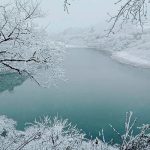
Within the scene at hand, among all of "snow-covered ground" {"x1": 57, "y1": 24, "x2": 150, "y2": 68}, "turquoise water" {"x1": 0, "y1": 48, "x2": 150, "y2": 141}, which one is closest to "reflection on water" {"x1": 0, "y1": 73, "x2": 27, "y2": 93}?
"turquoise water" {"x1": 0, "y1": 48, "x2": 150, "y2": 141}

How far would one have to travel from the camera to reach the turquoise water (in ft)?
91.2

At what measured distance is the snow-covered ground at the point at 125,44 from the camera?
66.5 meters

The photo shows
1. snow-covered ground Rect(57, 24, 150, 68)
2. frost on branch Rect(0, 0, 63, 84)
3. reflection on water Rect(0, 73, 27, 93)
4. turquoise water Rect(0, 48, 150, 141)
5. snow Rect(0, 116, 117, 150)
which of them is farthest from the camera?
snow-covered ground Rect(57, 24, 150, 68)

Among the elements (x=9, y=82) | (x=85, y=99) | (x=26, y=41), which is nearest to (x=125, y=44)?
(x=9, y=82)

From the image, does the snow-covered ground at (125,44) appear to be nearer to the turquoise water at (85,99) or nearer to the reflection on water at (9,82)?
the turquoise water at (85,99)

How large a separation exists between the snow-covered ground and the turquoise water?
17.5m

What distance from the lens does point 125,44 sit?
89.2 m

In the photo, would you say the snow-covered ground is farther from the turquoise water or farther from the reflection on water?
the reflection on water

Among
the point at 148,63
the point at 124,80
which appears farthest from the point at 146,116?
the point at 148,63

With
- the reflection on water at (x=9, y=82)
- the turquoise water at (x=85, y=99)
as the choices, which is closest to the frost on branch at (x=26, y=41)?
the turquoise water at (x=85, y=99)

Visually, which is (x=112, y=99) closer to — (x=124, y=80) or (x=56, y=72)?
(x=124, y=80)

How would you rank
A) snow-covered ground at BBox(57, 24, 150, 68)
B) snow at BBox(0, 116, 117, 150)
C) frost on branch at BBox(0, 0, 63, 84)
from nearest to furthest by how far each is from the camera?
snow at BBox(0, 116, 117, 150) → frost on branch at BBox(0, 0, 63, 84) → snow-covered ground at BBox(57, 24, 150, 68)

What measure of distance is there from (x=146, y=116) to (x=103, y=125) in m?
4.67

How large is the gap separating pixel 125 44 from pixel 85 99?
5926 centimetres
